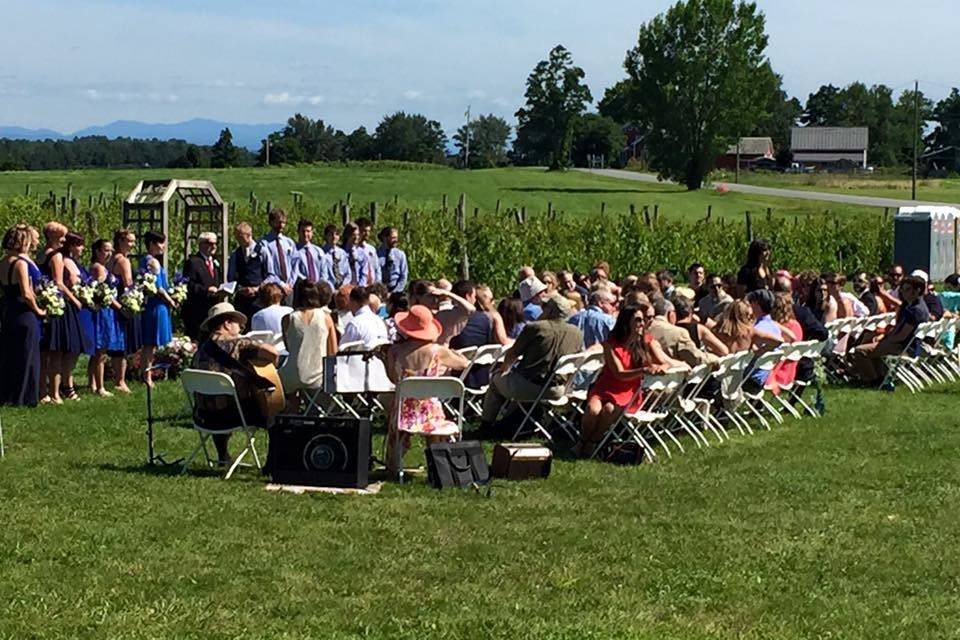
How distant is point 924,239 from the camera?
32000 millimetres

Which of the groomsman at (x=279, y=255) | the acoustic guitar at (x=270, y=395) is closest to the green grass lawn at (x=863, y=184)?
the groomsman at (x=279, y=255)

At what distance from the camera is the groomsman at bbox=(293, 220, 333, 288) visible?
14.4 meters

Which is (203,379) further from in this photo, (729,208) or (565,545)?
(729,208)

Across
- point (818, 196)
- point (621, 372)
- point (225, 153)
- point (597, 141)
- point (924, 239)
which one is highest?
point (597, 141)

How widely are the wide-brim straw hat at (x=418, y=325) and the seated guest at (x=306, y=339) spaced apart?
0.69m

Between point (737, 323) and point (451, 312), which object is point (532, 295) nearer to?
point (451, 312)

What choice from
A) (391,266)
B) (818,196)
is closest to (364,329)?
(391,266)

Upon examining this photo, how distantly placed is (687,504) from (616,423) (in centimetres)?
164

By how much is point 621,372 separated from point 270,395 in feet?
8.73

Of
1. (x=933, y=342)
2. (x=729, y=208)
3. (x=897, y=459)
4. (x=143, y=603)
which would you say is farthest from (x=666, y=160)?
(x=143, y=603)

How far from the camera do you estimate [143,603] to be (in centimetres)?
619

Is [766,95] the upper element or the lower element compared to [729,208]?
upper

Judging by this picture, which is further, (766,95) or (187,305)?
(766,95)

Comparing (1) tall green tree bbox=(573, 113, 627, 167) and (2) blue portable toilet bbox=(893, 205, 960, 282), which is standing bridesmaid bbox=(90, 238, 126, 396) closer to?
(2) blue portable toilet bbox=(893, 205, 960, 282)
